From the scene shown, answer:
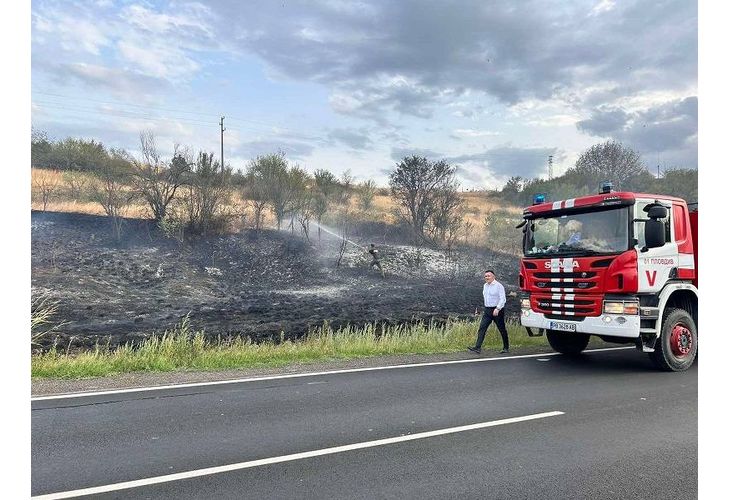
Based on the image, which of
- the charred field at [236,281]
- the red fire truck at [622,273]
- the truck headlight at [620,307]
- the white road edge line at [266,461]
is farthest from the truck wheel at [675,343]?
the charred field at [236,281]

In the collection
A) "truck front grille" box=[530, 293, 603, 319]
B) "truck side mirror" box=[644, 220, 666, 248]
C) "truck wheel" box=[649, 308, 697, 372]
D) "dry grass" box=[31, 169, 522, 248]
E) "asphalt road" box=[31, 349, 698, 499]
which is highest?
"dry grass" box=[31, 169, 522, 248]

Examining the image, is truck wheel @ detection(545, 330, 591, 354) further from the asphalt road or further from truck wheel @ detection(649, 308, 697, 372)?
the asphalt road

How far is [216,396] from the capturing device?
24.5ft

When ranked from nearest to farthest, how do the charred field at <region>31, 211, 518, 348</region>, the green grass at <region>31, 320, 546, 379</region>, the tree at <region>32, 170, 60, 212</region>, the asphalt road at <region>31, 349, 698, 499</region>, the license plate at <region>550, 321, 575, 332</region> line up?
the asphalt road at <region>31, 349, 698, 499</region>
the green grass at <region>31, 320, 546, 379</region>
the license plate at <region>550, 321, 575, 332</region>
the charred field at <region>31, 211, 518, 348</region>
the tree at <region>32, 170, 60, 212</region>

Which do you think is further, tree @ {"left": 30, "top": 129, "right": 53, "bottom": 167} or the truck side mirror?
tree @ {"left": 30, "top": 129, "right": 53, "bottom": 167}

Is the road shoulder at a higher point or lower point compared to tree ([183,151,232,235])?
lower

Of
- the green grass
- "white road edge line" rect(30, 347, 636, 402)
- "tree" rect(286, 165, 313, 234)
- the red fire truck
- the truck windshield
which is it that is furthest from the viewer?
"tree" rect(286, 165, 313, 234)

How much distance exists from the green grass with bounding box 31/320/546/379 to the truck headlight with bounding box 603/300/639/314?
3.77 m

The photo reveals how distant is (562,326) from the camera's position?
31.6ft

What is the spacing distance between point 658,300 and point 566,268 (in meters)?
1.59

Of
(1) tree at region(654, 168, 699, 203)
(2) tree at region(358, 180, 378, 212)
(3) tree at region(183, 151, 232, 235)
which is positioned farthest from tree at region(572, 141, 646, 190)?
(3) tree at region(183, 151, 232, 235)

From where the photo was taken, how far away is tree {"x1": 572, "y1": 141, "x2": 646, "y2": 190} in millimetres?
37031

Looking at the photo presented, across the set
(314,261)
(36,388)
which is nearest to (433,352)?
(36,388)

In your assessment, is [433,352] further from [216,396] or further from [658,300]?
[216,396]
